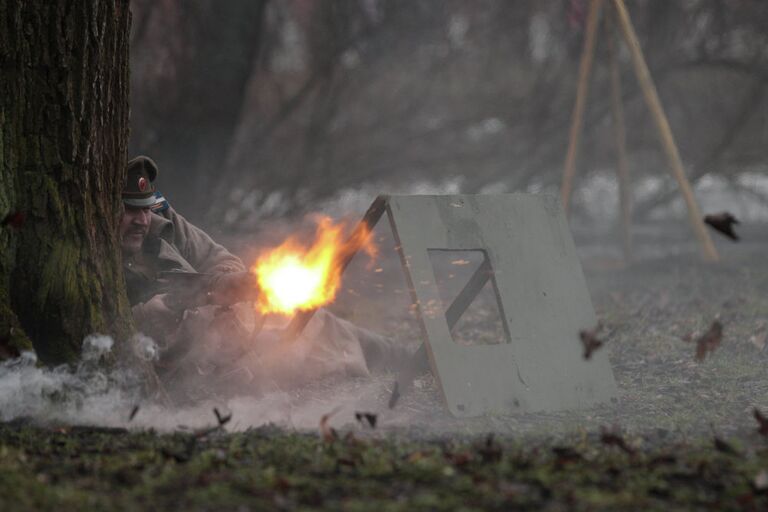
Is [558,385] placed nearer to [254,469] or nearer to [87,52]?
[254,469]

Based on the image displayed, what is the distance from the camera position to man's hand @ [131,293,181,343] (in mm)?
5574

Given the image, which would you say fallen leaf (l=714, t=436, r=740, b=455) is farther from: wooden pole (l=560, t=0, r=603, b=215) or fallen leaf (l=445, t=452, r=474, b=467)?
wooden pole (l=560, t=0, r=603, b=215)

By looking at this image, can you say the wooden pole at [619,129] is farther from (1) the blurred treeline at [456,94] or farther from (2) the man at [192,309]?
(2) the man at [192,309]

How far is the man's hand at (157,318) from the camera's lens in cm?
557

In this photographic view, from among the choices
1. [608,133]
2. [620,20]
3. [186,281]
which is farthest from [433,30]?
[186,281]

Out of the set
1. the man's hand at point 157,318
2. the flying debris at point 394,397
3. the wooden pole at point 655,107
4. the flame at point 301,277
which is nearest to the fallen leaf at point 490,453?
the flying debris at point 394,397

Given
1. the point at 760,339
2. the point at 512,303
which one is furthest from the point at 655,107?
the point at 512,303

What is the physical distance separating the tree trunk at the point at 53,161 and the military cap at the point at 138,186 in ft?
2.39

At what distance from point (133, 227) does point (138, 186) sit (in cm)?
24

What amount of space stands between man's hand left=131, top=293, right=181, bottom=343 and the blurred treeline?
6035 millimetres

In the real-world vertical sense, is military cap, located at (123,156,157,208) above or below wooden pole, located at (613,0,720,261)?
below

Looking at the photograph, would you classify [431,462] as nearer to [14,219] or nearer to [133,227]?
[14,219]

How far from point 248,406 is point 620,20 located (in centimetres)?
574

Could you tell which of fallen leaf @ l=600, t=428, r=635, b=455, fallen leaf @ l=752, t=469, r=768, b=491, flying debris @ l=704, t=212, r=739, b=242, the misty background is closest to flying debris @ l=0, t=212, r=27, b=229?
fallen leaf @ l=600, t=428, r=635, b=455
